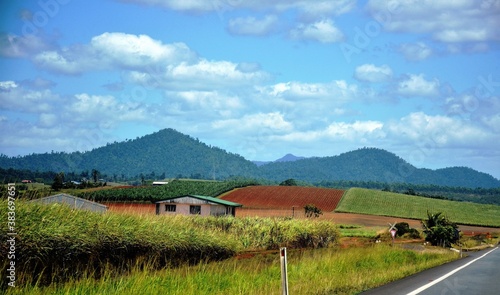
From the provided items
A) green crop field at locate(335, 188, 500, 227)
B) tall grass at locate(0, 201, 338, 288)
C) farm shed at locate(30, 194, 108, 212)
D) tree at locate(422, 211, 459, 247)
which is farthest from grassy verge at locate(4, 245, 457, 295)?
green crop field at locate(335, 188, 500, 227)

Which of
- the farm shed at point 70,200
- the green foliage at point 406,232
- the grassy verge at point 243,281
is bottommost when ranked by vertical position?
the green foliage at point 406,232

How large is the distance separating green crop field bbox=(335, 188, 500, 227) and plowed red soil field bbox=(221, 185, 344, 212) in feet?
9.24

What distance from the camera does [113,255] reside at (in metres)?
20.2

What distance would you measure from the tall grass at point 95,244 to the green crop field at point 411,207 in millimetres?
90985

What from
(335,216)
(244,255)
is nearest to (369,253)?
(244,255)

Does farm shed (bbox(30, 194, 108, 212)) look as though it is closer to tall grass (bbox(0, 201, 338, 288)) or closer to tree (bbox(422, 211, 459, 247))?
tall grass (bbox(0, 201, 338, 288))

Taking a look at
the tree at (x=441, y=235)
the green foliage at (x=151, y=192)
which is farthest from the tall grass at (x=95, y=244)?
the green foliage at (x=151, y=192)

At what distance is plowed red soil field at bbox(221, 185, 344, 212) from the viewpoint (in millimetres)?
113738

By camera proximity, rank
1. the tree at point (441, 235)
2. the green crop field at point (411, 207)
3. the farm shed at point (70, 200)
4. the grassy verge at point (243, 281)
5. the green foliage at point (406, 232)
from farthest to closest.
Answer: the green crop field at point (411, 207) < the green foliage at point (406, 232) < the tree at point (441, 235) < the farm shed at point (70, 200) < the grassy verge at point (243, 281)

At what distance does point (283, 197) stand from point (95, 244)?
105 m

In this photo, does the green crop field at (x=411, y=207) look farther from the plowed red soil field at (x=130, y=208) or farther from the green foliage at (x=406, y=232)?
the plowed red soil field at (x=130, y=208)

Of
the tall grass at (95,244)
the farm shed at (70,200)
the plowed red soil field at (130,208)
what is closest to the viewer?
the tall grass at (95,244)

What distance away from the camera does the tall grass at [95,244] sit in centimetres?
1598

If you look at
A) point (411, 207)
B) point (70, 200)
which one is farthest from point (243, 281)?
point (411, 207)
